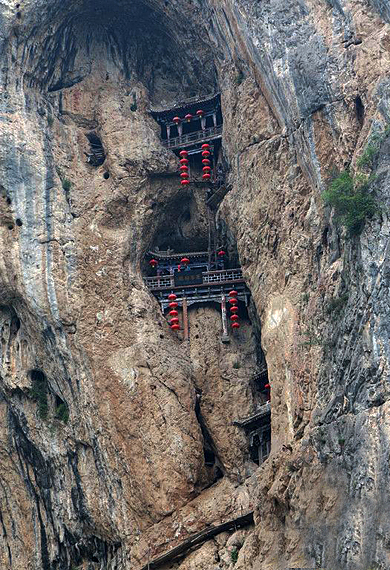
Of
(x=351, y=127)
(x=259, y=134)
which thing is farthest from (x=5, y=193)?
(x=351, y=127)

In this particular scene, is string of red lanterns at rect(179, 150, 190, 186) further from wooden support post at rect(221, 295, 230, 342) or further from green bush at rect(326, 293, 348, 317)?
green bush at rect(326, 293, 348, 317)

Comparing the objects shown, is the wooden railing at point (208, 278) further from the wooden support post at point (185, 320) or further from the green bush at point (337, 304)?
the green bush at point (337, 304)

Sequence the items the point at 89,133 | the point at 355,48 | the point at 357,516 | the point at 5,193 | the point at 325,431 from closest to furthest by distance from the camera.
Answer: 1. the point at 357,516
2. the point at 325,431
3. the point at 355,48
4. the point at 5,193
5. the point at 89,133

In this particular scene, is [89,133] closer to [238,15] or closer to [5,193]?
[5,193]

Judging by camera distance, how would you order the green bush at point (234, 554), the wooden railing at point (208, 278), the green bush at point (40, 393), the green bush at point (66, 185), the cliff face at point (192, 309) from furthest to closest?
the green bush at point (66, 185), the wooden railing at point (208, 278), the green bush at point (40, 393), the green bush at point (234, 554), the cliff face at point (192, 309)

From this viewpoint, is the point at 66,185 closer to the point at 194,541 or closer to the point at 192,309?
the point at 192,309

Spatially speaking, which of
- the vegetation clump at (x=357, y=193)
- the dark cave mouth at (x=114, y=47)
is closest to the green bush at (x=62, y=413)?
the vegetation clump at (x=357, y=193)

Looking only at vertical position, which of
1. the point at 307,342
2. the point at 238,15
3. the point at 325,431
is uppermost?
the point at 238,15

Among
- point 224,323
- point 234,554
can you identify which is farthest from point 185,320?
point 234,554
